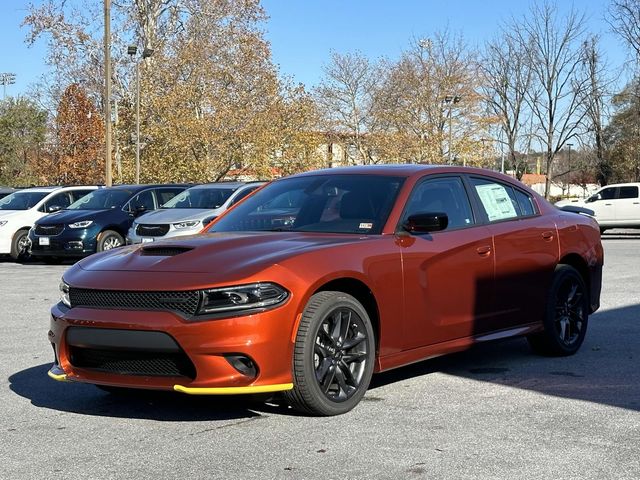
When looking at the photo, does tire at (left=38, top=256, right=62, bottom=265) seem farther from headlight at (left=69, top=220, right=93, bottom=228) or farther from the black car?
headlight at (left=69, top=220, right=93, bottom=228)

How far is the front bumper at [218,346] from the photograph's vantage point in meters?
4.98

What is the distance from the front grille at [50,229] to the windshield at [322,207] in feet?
40.6

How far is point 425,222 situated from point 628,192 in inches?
Answer: 986

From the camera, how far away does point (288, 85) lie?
41125mm

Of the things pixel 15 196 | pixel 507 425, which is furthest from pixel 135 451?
pixel 15 196

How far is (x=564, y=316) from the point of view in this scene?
24.6 feet

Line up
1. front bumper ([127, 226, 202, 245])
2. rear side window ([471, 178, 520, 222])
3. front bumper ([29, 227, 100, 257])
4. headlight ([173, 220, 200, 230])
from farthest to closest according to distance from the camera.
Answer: front bumper ([29, 227, 100, 257]), headlight ([173, 220, 200, 230]), front bumper ([127, 226, 202, 245]), rear side window ([471, 178, 520, 222])

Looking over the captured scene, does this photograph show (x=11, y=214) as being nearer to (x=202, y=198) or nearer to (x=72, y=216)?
(x=72, y=216)

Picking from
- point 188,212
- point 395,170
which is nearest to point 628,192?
point 188,212

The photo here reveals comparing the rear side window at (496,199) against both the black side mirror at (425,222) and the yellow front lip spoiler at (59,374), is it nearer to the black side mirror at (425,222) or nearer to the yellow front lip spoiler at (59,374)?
the black side mirror at (425,222)

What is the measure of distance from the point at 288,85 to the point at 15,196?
71.0ft

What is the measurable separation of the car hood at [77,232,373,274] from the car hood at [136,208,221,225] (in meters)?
10.7

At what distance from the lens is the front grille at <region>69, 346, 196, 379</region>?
511 centimetres

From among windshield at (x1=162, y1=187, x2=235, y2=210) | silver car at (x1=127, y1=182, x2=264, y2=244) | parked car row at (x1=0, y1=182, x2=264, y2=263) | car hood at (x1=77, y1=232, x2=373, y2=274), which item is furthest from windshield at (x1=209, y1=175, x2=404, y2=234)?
windshield at (x1=162, y1=187, x2=235, y2=210)
